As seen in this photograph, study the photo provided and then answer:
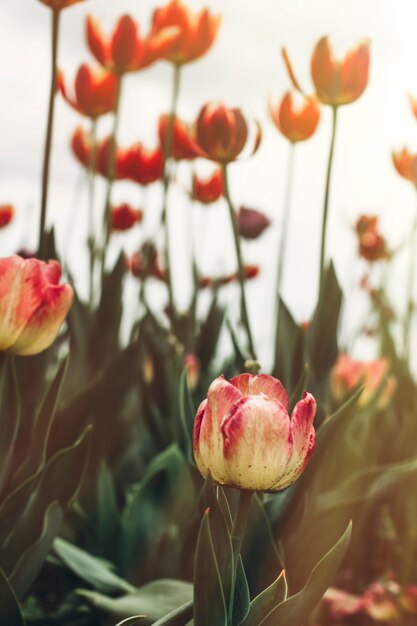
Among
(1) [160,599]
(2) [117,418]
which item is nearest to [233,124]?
(2) [117,418]

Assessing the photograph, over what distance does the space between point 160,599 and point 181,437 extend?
1.51 ft

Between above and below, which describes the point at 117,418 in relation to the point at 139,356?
below

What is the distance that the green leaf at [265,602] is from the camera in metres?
0.74

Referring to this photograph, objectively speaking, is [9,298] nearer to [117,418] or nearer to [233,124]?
[233,124]

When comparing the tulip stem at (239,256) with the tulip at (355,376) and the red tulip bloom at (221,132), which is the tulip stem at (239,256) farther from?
the tulip at (355,376)

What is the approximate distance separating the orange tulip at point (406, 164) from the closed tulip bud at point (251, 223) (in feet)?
1.64

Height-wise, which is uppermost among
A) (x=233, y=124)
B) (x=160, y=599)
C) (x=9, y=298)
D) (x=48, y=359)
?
(x=233, y=124)

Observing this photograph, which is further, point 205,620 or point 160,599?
Answer: point 160,599

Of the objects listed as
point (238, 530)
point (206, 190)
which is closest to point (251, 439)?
point (238, 530)

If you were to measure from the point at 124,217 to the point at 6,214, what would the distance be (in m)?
0.33

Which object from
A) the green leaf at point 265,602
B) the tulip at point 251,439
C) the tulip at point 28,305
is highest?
the tulip at point 28,305

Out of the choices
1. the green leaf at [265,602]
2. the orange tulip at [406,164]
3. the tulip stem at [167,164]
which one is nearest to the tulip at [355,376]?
the tulip stem at [167,164]

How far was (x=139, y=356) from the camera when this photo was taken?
1.63 metres

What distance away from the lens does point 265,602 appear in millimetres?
748
